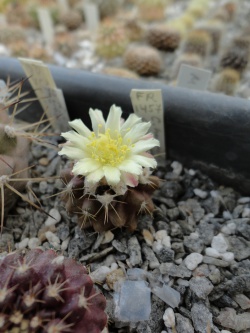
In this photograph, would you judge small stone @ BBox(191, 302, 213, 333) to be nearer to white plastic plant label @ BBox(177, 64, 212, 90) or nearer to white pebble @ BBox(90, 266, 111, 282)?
white pebble @ BBox(90, 266, 111, 282)

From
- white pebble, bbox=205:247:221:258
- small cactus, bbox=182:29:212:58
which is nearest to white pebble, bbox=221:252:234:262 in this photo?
white pebble, bbox=205:247:221:258

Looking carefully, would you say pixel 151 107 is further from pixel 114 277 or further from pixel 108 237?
pixel 114 277

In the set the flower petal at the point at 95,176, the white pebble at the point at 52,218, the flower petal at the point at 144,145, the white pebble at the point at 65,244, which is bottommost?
the white pebble at the point at 65,244

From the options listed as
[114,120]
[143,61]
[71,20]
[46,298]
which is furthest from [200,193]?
[71,20]

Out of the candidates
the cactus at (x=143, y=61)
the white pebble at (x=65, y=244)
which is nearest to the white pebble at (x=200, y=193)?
the white pebble at (x=65, y=244)

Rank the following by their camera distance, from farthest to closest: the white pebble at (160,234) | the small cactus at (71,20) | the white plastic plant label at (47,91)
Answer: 1. the small cactus at (71,20)
2. the white plastic plant label at (47,91)
3. the white pebble at (160,234)

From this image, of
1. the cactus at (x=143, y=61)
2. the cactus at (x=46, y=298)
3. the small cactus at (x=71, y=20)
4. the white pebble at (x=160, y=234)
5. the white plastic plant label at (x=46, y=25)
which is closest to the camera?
the cactus at (x=46, y=298)

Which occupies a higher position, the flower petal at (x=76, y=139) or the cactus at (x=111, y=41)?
the flower petal at (x=76, y=139)

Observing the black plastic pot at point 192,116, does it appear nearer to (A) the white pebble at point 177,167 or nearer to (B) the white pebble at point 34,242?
(A) the white pebble at point 177,167
